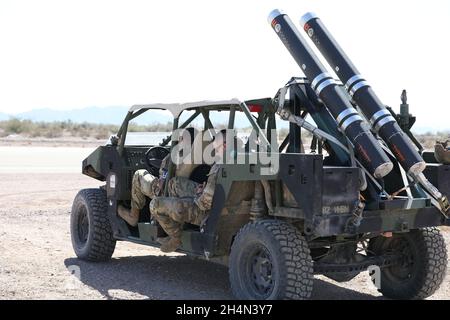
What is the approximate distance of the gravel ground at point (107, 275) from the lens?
7.25 m

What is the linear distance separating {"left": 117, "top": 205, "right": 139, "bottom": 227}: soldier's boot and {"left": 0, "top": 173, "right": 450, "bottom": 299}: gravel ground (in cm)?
54

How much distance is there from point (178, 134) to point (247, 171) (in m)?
1.40

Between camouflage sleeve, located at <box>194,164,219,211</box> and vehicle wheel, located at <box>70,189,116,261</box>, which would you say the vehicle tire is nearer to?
camouflage sleeve, located at <box>194,164,219,211</box>

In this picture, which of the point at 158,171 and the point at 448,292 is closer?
the point at 448,292

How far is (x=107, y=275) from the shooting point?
816 centimetres

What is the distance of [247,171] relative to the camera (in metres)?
6.55

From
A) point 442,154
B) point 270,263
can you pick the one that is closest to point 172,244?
point 270,263

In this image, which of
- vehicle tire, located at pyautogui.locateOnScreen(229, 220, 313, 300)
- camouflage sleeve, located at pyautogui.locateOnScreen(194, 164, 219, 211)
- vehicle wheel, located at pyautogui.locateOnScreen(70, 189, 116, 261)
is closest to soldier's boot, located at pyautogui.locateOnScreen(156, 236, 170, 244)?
camouflage sleeve, located at pyautogui.locateOnScreen(194, 164, 219, 211)

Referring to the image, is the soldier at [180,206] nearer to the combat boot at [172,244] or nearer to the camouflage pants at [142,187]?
the combat boot at [172,244]

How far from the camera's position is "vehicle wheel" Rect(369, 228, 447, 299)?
705cm

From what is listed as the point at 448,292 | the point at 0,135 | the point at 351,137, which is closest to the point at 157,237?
the point at 351,137

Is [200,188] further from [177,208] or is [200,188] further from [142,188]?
[142,188]

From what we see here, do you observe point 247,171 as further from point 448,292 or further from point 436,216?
point 448,292

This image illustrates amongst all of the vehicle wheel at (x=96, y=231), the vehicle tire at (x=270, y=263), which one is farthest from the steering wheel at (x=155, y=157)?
the vehicle tire at (x=270, y=263)
